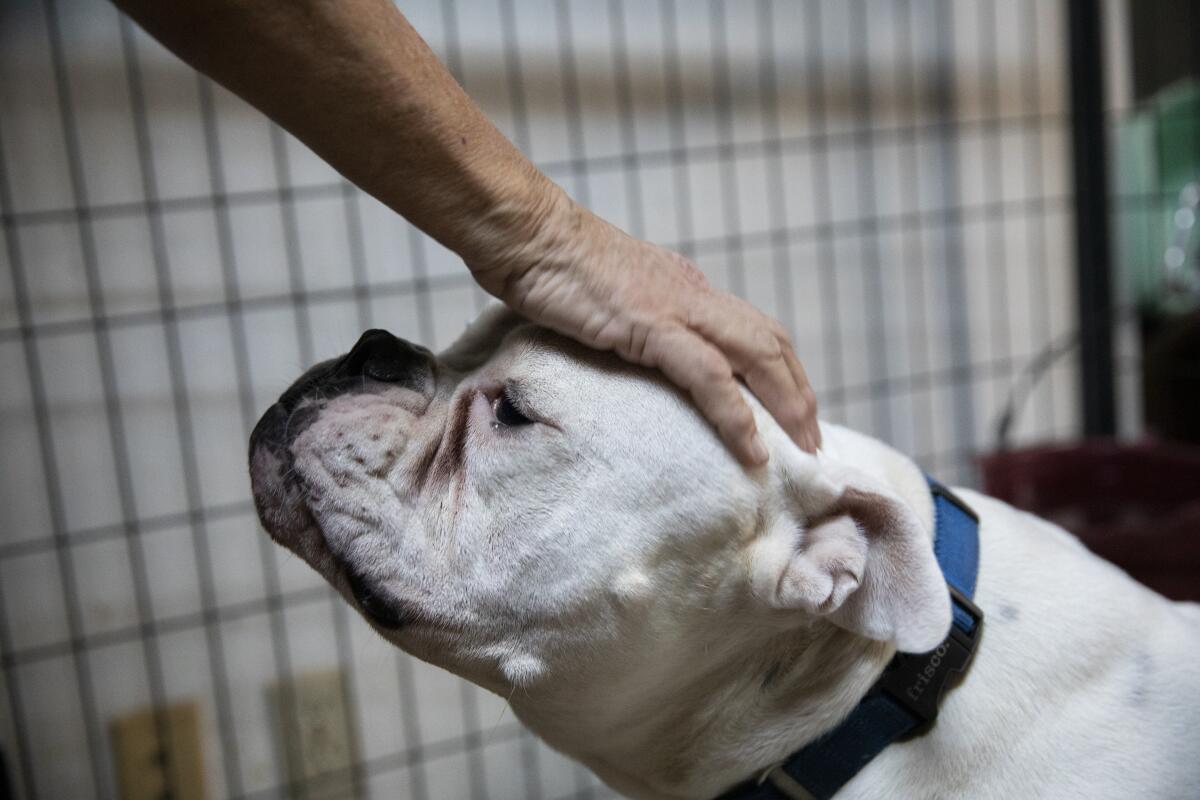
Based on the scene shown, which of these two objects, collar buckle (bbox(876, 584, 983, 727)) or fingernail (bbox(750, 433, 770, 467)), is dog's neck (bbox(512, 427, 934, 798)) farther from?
fingernail (bbox(750, 433, 770, 467))

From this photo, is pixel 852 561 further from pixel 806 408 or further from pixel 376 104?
pixel 376 104

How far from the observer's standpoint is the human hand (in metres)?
0.98

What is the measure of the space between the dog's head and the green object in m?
2.09

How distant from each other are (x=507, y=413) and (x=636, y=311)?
0.55 ft

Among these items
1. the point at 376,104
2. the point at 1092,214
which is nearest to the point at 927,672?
the point at 376,104

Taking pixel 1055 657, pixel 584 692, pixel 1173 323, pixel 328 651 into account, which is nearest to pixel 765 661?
pixel 584 692

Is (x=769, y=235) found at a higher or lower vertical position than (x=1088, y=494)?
higher

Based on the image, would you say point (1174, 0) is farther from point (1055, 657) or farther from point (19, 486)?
point (19, 486)

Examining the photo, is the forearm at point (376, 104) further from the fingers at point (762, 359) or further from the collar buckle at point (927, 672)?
the collar buckle at point (927, 672)

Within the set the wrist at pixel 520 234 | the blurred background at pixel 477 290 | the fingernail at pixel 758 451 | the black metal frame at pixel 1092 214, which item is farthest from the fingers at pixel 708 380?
the black metal frame at pixel 1092 214

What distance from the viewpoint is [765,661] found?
1.07 m

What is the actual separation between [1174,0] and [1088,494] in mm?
1499

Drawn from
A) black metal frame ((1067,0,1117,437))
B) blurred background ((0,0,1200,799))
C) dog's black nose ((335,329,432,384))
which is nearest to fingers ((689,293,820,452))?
dog's black nose ((335,329,432,384))

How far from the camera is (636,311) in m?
0.98
